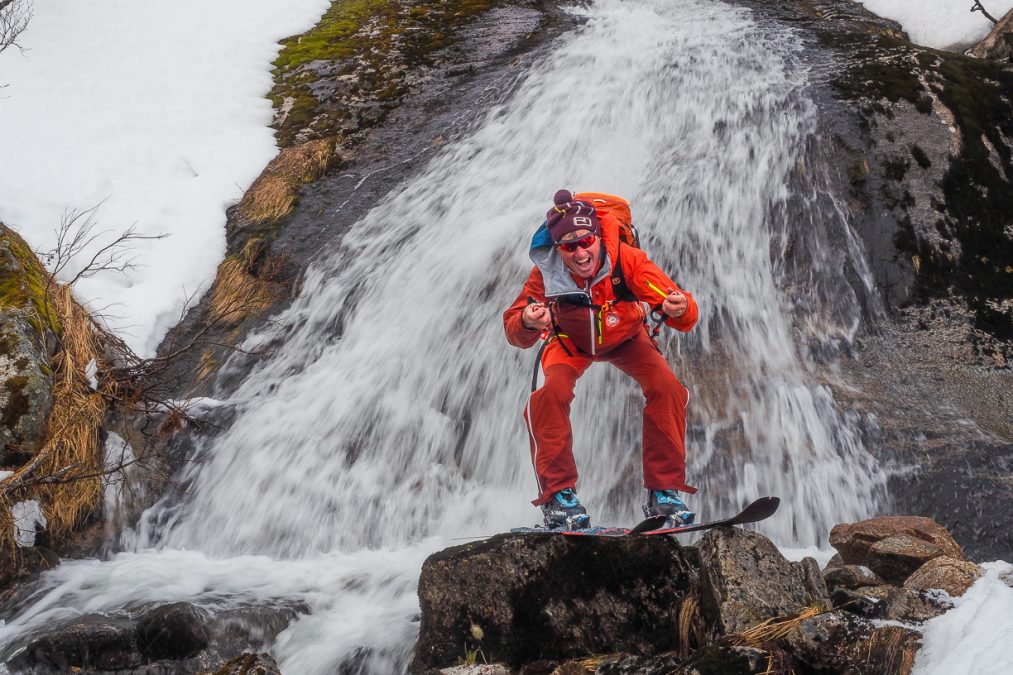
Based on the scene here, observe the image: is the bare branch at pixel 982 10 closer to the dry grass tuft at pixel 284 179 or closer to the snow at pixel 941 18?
the snow at pixel 941 18

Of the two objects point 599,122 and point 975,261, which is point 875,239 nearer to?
point 975,261

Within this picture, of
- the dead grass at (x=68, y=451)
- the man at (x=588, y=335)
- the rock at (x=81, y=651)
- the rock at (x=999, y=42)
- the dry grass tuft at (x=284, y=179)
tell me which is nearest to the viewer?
the rock at (x=81, y=651)

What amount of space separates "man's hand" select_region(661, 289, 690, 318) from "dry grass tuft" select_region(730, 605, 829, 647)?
197 centimetres

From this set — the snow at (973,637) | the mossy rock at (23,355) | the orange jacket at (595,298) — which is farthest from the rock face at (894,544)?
the mossy rock at (23,355)

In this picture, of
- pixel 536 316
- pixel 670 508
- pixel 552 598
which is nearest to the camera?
pixel 552 598

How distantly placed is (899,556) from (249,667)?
12.9 ft

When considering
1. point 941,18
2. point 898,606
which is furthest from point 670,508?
point 941,18

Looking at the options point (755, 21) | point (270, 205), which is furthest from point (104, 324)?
point (755, 21)

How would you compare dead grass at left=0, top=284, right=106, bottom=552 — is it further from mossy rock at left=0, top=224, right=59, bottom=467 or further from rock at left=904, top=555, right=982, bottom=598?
rock at left=904, top=555, right=982, bottom=598

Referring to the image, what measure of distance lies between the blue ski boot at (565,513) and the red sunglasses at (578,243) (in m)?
1.64

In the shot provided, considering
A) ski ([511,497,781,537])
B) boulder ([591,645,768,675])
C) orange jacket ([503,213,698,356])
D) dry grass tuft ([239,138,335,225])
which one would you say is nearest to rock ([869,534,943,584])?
ski ([511,497,781,537])

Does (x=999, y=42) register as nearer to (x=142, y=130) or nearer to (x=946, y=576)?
(x=946, y=576)

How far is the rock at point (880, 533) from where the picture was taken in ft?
16.2

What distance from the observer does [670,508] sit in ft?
16.0
